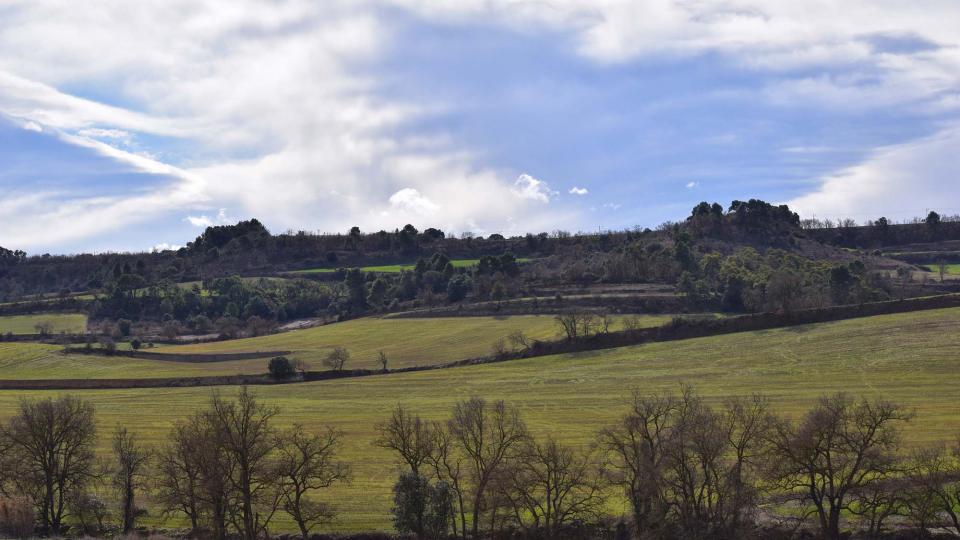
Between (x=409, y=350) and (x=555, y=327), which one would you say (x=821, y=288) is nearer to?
(x=555, y=327)

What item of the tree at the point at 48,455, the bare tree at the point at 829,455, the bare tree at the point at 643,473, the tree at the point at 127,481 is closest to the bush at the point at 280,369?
the tree at the point at 48,455

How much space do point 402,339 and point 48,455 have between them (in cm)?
7947

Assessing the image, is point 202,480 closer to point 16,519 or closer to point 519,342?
point 16,519

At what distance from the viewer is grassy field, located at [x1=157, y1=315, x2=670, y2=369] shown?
124312mm

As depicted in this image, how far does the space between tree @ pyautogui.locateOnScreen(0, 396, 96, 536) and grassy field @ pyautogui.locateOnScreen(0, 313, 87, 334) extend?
4772 inches

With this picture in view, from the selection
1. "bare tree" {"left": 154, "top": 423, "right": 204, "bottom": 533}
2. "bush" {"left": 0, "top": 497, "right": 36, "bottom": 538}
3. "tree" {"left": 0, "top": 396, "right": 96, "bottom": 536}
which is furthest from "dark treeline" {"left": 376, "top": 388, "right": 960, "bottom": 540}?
"tree" {"left": 0, "top": 396, "right": 96, "bottom": 536}

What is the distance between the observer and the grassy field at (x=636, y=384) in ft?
248

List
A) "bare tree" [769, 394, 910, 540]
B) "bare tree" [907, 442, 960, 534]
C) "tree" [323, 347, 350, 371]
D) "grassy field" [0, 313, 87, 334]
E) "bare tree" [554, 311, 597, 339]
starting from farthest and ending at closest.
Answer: "grassy field" [0, 313, 87, 334] < "bare tree" [554, 311, 597, 339] < "tree" [323, 347, 350, 371] < "bare tree" [769, 394, 910, 540] < "bare tree" [907, 442, 960, 534]

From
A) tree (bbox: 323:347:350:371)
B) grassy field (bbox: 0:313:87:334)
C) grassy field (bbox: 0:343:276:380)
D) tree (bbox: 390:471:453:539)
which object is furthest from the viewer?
grassy field (bbox: 0:313:87:334)

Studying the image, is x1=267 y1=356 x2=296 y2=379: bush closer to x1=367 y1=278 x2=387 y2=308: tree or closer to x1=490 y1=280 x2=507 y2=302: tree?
x1=490 y1=280 x2=507 y2=302: tree

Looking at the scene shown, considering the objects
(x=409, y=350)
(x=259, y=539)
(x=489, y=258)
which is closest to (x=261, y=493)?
(x=259, y=539)

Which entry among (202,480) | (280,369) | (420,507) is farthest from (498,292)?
(420,507)

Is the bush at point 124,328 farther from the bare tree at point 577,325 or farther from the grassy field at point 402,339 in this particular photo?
the bare tree at point 577,325

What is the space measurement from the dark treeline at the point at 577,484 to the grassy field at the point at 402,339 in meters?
62.5
